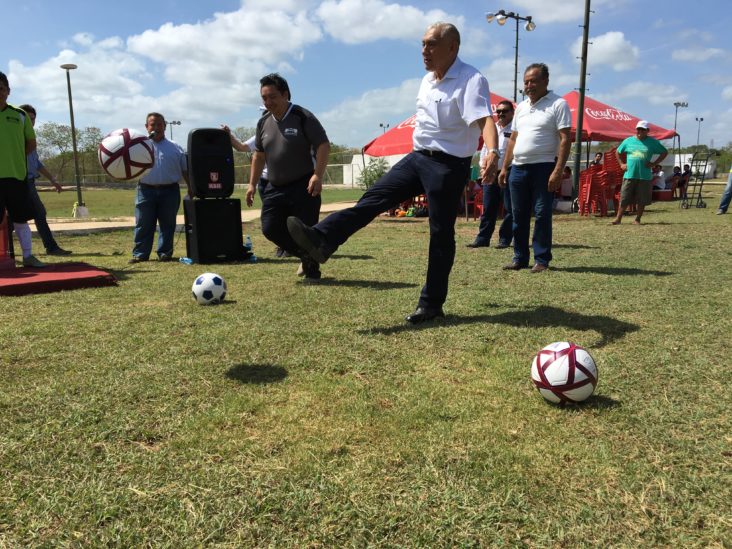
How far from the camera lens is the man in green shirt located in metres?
5.87

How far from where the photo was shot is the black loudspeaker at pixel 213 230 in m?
7.19

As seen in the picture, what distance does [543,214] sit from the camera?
608 centimetres

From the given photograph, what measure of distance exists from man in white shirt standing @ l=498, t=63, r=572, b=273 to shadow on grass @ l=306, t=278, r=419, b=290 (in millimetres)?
1537

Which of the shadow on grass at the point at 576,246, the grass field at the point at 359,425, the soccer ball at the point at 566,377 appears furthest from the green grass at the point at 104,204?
the soccer ball at the point at 566,377

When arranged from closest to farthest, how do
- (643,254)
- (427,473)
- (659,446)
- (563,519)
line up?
1. (563,519)
2. (427,473)
3. (659,446)
4. (643,254)

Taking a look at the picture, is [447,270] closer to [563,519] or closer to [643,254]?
[563,519]

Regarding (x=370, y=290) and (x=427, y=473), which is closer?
(x=427, y=473)

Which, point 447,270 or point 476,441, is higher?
point 447,270

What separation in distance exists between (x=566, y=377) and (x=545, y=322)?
1497 mm

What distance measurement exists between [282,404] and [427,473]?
88 centimetres

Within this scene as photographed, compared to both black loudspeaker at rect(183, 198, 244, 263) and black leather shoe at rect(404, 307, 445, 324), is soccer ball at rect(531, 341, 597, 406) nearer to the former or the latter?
black leather shoe at rect(404, 307, 445, 324)

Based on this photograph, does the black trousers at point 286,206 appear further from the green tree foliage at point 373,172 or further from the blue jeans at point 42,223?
the green tree foliage at point 373,172

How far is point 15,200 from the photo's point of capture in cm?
615

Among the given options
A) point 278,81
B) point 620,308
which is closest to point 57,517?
point 620,308
